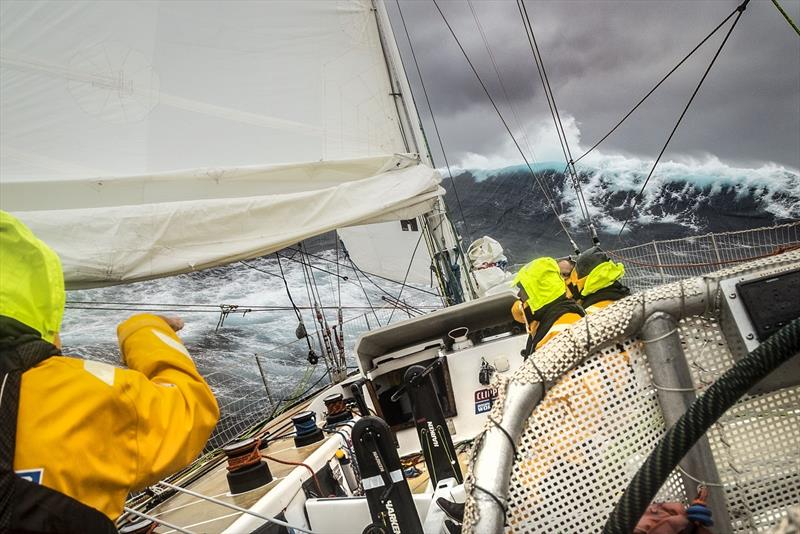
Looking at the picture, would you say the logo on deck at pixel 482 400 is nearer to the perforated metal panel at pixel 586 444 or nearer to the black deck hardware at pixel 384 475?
the black deck hardware at pixel 384 475

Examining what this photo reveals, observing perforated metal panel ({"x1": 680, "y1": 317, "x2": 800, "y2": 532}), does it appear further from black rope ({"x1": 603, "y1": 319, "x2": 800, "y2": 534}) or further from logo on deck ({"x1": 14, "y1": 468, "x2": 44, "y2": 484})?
logo on deck ({"x1": 14, "y1": 468, "x2": 44, "y2": 484})

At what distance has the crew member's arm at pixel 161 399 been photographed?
3.84 feet

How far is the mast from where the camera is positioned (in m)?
5.75

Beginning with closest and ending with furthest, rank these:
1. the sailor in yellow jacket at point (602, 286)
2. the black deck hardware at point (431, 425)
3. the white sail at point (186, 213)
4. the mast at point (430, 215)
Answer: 1. the black deck hardware at point (431, 425)
2. the white sail at point (186, 213)
3. the sailor in yellow jacket at point (602, 286)
4. the mast at point (430, 215)

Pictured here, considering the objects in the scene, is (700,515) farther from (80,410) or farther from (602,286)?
(602,286)

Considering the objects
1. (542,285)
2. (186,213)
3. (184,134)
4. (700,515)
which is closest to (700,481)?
(700,515)

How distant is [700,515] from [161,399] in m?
1.08

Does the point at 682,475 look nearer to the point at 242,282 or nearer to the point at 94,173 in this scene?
the point at 94,173

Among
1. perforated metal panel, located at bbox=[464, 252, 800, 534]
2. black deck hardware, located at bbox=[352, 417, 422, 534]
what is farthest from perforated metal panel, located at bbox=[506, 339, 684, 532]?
black deck hardware, located at bbox=[352, 417, 422, 534]

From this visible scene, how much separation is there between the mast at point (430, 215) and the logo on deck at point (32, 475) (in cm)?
485

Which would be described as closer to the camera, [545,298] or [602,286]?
[545,298]

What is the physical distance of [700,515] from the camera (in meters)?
0.92

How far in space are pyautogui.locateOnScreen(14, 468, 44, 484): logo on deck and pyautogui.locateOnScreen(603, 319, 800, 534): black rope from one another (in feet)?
3.32

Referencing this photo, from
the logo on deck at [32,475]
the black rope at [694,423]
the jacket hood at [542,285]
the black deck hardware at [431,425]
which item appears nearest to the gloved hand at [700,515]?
the black rope at [694,423]
